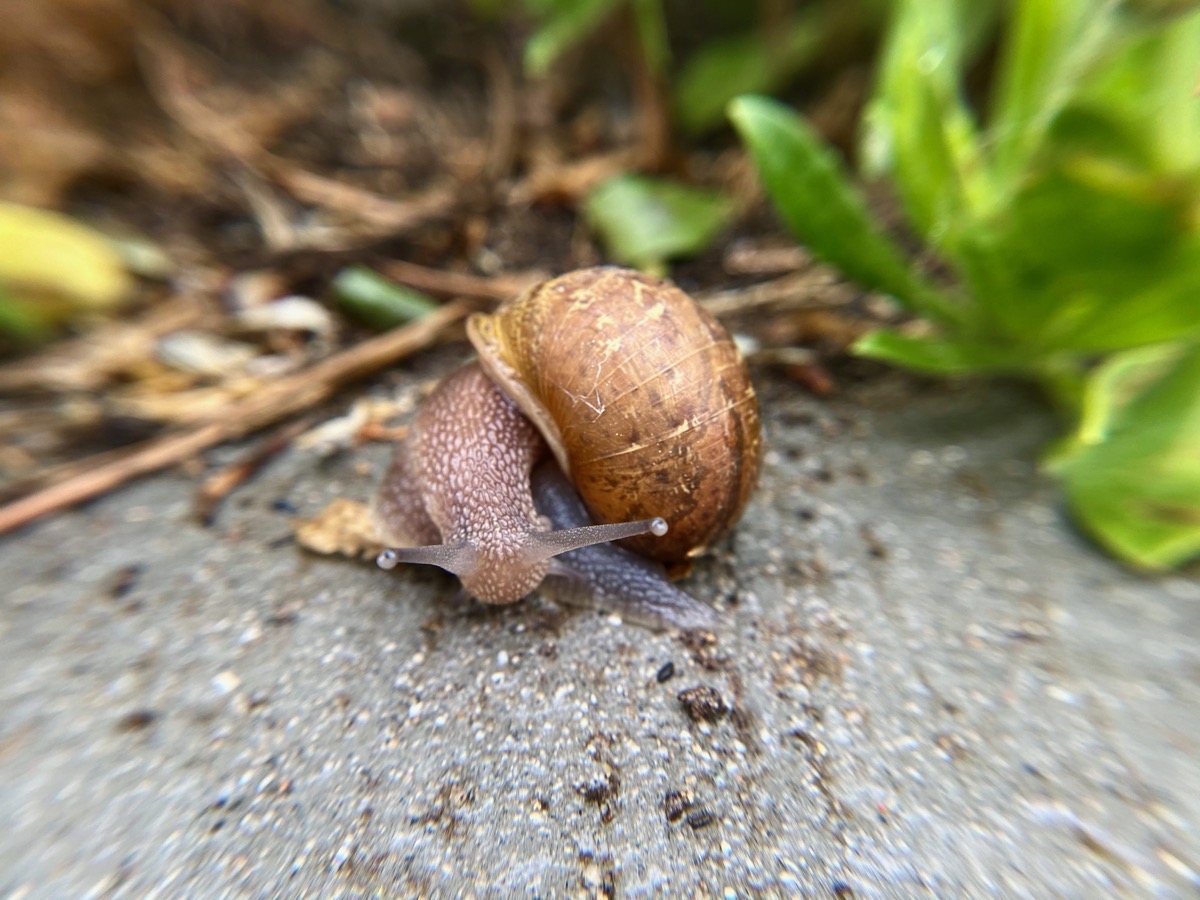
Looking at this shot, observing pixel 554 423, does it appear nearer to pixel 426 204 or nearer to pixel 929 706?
pixel 929 706

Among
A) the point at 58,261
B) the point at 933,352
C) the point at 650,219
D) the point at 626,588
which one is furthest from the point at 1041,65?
the point at 58,261

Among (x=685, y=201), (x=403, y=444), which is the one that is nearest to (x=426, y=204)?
(x=685, y=201)

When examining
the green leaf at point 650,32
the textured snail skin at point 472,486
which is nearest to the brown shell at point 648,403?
the textured snail skin at point 472,486

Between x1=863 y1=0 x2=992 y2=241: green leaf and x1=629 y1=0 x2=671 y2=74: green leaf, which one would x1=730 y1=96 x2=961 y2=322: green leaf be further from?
x1=629 y1=0 x2=671 y2=74: green leaf

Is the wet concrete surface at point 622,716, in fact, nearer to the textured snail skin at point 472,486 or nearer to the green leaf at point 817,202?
the textured snail skin at point 472,486

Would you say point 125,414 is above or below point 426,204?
below
